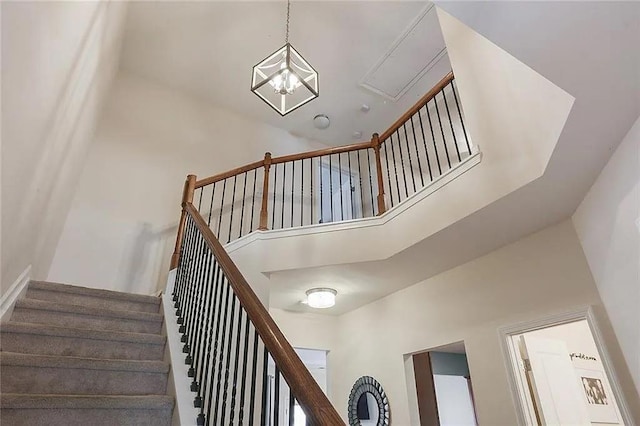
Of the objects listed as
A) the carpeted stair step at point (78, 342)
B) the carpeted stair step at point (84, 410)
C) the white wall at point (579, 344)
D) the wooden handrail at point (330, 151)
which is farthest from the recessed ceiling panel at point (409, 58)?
the carpeted stair step at point (84, 410)

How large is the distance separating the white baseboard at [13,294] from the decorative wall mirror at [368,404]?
3.38m

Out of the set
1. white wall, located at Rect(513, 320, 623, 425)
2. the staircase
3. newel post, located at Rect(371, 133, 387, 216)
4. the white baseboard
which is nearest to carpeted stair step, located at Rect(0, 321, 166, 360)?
the staircase

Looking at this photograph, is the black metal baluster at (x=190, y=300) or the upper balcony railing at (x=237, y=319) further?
the black metal baluster at (x=190, y=300)

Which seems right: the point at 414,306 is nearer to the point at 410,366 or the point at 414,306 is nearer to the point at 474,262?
the point at 410,366

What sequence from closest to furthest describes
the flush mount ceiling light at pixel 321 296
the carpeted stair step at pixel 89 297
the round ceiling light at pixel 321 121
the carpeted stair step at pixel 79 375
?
the carpeted stair step at pixel 79 375 < the carpeted stair step at pixel 89 297 < the flush mount ceiling light at pixel 321 296 < the round ceiling light at pixel 321 121

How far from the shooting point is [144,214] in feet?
15.0

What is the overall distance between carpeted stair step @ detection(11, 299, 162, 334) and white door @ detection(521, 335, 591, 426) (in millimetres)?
2929

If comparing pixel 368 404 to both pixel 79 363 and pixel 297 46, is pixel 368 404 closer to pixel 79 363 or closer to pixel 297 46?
pixel 79 363

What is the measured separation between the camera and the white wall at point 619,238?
203 cm

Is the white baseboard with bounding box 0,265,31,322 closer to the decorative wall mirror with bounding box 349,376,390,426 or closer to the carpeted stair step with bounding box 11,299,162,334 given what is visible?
the carpeted stair step with bounding box 11,299,162,334

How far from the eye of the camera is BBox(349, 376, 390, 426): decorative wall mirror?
402cm

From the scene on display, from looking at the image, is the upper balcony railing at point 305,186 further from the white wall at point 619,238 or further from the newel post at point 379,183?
the white wall at point 619,238

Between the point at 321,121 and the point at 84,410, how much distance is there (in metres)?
5.12

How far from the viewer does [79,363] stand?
2027 millimetres
